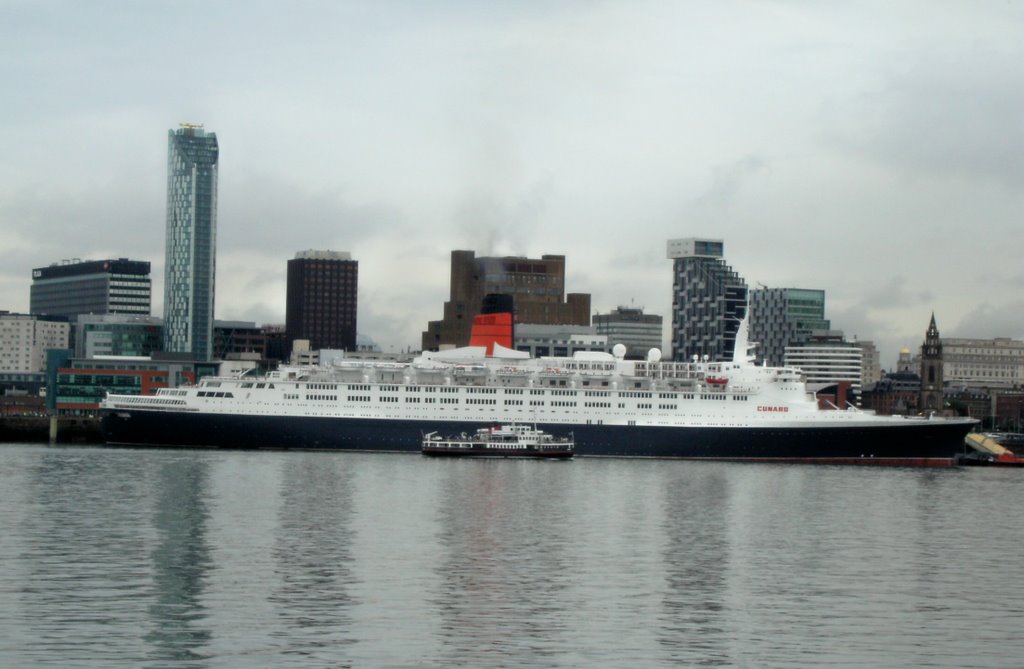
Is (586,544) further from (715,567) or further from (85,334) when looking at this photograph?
(85,334)

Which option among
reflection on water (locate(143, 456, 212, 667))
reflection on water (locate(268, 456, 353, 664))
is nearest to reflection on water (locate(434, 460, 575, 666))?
reflection on water (locate(268, 456, 353, 664))

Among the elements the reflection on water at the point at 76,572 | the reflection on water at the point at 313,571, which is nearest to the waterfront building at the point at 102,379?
the reflection on water at the point at 76,572

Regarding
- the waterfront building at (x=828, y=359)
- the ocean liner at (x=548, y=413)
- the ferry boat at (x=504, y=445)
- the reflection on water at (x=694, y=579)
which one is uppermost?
the waterfront building at (x=828, y=359)

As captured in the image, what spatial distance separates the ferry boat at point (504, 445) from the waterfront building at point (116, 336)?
10745 cm

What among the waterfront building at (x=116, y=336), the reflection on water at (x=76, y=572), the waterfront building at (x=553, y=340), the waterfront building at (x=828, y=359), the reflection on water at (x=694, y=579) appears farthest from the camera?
the waterfront building at (x=828, y=359)

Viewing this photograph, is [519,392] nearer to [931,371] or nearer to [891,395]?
[931,371]

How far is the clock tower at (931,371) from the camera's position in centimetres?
16650

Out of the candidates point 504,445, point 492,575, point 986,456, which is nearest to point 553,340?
point 986,456

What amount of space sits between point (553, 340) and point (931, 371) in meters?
40.4

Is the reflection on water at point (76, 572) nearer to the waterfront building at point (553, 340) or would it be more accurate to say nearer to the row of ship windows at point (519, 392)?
the row of ship windows at point (519, 392)

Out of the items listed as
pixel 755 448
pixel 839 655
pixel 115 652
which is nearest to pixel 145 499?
pixel 115 652

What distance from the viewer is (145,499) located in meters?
50.9

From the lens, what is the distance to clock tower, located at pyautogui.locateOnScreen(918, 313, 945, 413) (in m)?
166

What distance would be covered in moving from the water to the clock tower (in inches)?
4231
